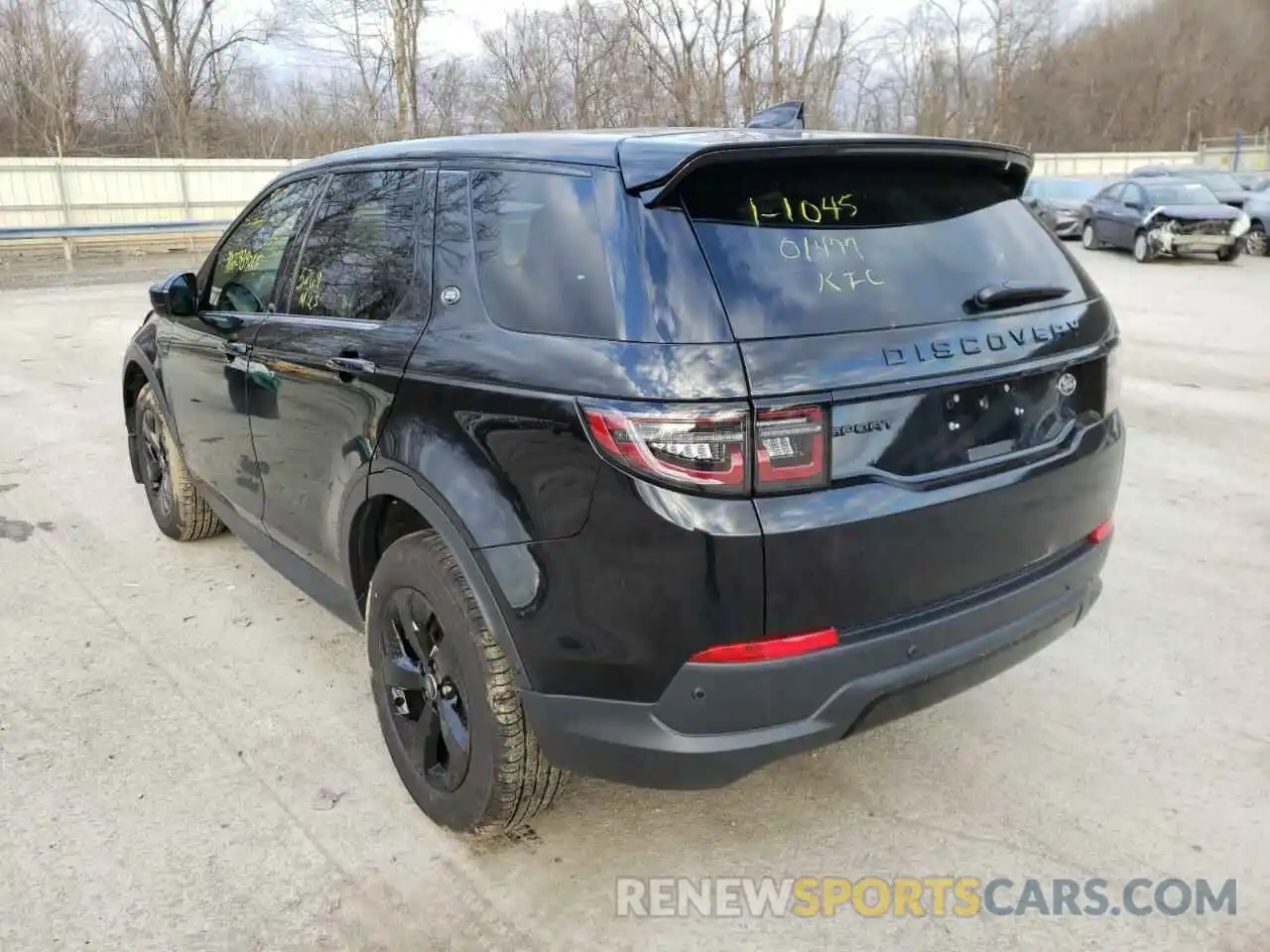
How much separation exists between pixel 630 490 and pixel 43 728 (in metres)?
2.49

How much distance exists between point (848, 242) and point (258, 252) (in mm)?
2526

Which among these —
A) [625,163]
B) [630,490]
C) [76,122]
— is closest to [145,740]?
[630,490]

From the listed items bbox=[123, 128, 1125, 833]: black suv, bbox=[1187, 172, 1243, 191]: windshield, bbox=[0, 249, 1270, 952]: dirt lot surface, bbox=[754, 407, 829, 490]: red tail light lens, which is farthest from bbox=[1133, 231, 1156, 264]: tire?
bbox=[754, 407, 829, 490]: red tail light lens

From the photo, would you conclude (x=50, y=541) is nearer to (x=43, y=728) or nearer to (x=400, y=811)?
(x=43, y=728)

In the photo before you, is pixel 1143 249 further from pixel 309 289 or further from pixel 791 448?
pixel 791 448

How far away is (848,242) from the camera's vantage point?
Answer: 2434mm

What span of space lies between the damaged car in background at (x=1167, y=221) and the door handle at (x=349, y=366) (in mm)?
18987

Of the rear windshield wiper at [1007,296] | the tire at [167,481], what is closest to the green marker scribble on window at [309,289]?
the tire at [167,481]

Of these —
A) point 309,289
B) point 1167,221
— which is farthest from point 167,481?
point 1167,221

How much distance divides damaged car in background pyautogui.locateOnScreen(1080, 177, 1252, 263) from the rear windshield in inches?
714

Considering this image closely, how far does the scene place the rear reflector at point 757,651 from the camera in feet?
7.11

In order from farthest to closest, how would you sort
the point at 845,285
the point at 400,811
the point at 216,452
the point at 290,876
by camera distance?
1. the point at 216,452
2. the point at 400,811
3. the point at 290,876
4. the point at 845,285

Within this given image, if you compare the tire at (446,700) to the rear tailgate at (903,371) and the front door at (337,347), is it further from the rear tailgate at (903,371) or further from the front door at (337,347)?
the rear tailgate at (903,371)

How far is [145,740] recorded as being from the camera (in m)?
→ 3.33
